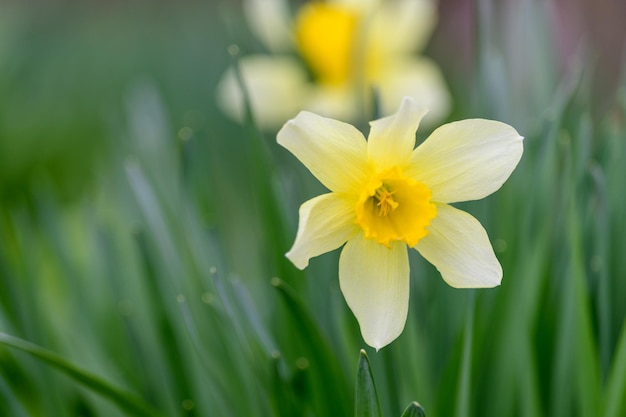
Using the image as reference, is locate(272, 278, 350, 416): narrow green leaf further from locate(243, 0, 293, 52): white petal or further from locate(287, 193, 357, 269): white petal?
locate(243, 0, 293, 52): white petal

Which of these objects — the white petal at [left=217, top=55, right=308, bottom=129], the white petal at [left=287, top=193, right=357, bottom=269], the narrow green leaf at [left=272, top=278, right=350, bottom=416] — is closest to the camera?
the white petal at [left=287, top=193, right=357, bottom=269]

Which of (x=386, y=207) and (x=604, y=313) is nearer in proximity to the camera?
(x=386, y=207)

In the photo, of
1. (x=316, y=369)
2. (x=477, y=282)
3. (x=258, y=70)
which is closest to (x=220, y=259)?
(x=316, y=369)

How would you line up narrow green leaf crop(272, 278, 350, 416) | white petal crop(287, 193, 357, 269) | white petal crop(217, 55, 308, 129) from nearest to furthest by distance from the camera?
white petal crop(287, 193, 357, 269) → narrow green leaf crop(272, 278, 350, 416) → white petal crop(217, 55, 308, 129)

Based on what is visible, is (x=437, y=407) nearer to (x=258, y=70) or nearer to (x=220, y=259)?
(x=220, y=259)

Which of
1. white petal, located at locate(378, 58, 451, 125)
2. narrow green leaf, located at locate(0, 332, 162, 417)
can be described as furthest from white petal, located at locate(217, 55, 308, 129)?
narrow green leaf, located at locate(0, 332, 162, 417)

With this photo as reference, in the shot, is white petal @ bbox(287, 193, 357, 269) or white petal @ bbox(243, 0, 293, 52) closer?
white petal @ bbox(287, 193, 357, 269)

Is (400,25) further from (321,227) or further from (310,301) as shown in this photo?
(321,227)
